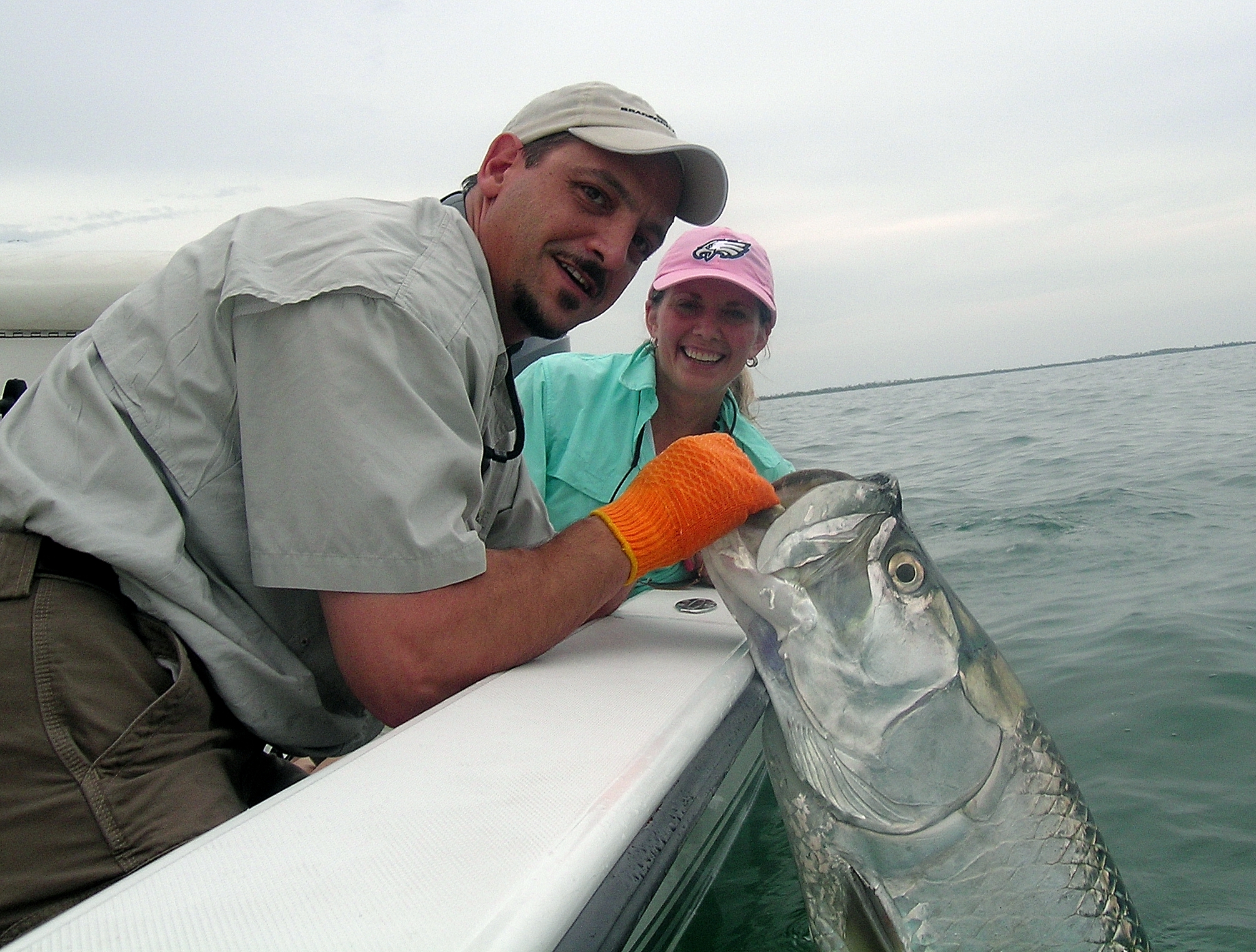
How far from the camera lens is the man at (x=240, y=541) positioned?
1168 millimetres

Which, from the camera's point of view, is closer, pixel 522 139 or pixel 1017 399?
pixel 522 139

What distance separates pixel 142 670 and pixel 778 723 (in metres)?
1.07

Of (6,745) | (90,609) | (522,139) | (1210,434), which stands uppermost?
(522,139)

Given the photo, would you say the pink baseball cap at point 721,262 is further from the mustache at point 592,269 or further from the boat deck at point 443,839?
the boat deck at point 443,839

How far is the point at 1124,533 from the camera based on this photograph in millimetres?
5840

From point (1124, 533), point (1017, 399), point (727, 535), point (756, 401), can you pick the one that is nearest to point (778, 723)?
point (727, 535)

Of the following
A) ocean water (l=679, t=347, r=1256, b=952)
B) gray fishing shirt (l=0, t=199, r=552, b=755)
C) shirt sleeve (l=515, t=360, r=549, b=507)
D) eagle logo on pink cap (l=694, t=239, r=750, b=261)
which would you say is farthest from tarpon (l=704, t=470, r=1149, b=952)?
eagle logo on pink cap (l=694, t=239, r=750, b=261)

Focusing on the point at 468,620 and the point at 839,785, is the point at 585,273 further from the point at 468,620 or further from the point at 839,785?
the point at 839,785

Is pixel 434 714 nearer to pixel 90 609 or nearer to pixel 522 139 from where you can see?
pixel 90 609

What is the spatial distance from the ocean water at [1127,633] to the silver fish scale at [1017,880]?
45cm

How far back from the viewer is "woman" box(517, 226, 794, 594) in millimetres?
3166

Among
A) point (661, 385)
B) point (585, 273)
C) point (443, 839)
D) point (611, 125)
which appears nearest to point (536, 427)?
point (661, 385)

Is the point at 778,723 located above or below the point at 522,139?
below

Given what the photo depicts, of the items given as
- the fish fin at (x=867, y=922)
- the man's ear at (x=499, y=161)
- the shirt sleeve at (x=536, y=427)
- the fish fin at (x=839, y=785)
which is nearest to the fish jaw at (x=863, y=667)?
the fish fin at (x=839, y=785)
